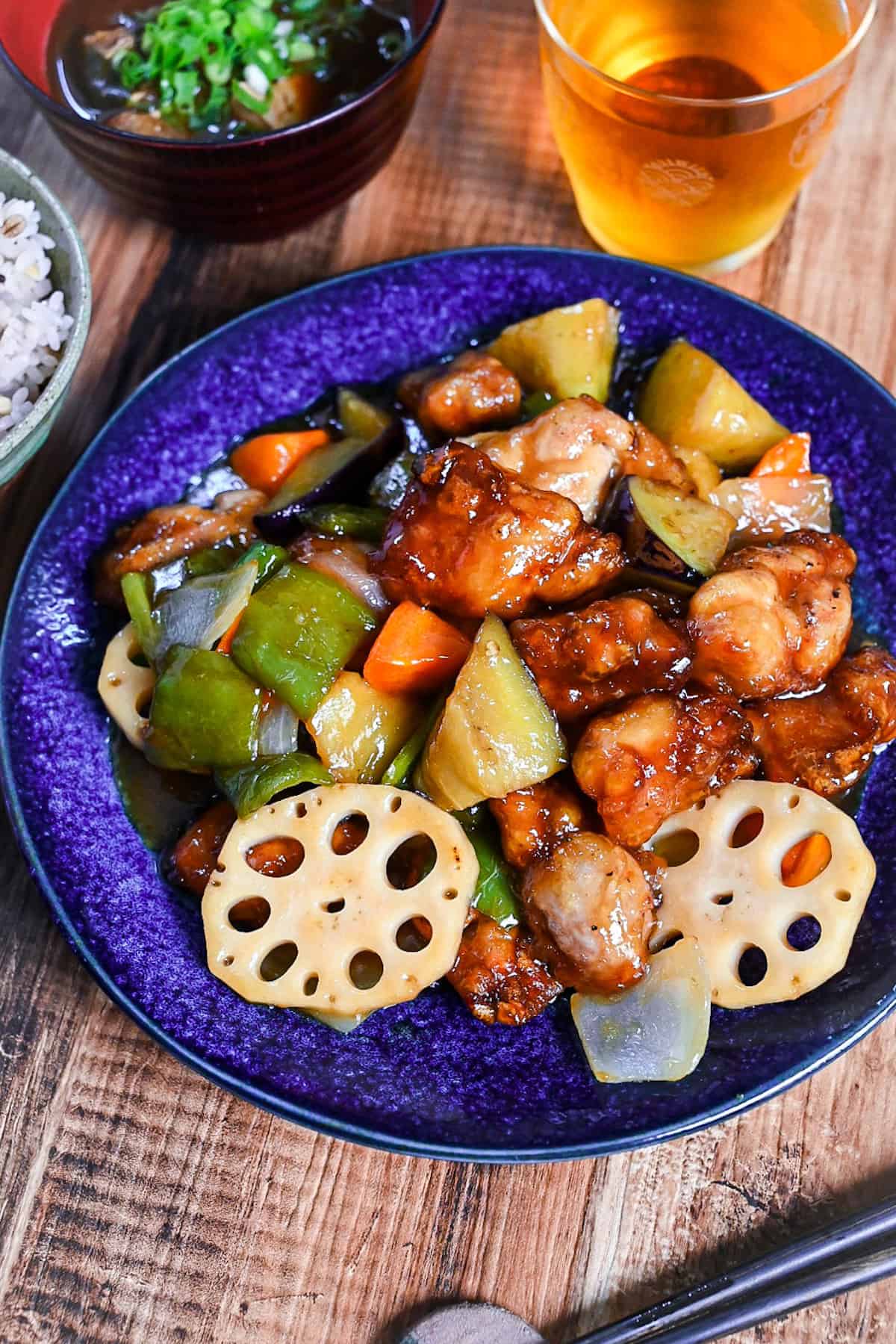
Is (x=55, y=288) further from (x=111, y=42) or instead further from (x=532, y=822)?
(x=532, y=822)

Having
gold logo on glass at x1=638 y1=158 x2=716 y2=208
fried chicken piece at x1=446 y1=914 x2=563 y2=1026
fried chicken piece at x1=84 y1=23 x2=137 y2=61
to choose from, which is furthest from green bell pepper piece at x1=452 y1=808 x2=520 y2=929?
fried chicken piece at x1=84 y1=23 x2=137 y2=61

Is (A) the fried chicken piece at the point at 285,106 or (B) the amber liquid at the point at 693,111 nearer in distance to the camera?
(B) the amber liquid at the point at 693,111

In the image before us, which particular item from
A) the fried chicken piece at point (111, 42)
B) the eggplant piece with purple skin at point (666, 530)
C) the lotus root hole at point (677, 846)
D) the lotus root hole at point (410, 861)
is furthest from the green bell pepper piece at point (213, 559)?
Answer: the fried chicken piece at point (111, 42)

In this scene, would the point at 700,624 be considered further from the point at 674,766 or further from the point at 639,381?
the point at 639,381

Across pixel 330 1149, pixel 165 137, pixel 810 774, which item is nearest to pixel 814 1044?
pixel 810 774

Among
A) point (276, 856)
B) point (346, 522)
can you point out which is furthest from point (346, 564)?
point (276, 856)

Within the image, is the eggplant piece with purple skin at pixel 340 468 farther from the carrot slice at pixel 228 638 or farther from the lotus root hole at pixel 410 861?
the lotus root hole at pixel 410 861

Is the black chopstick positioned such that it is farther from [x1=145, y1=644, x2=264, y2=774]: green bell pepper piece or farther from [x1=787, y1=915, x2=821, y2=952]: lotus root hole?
[x1=145, y1=644, x2=264, y2=774]: green bell pepper piece
